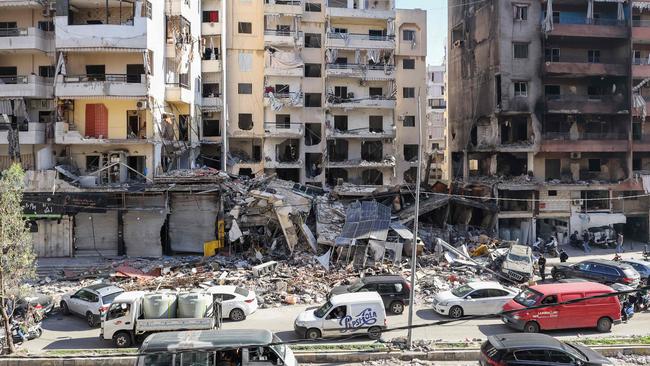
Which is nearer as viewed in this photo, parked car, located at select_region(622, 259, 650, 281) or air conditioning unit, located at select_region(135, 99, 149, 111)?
parked car, located at select_region(622, 259, 650, 281)

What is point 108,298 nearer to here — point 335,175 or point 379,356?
point 379,356

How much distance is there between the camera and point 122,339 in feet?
59.1

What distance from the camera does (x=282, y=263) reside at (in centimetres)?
2975

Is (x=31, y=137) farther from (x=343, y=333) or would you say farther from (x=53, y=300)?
(x=343, y=333)

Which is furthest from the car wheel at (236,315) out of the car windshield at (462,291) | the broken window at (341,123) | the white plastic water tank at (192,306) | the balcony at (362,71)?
the balcony at (362,71)

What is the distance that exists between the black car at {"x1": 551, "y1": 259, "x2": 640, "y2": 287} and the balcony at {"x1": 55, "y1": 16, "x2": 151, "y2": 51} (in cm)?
2681

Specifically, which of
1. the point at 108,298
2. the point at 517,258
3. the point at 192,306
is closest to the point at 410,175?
the point at 517,258

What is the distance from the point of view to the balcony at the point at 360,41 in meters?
44.7

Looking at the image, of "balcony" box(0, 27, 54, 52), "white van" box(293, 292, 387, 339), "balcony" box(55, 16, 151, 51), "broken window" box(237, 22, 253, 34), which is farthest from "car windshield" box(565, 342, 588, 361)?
"broken window" box(237, 22, 253, 34)

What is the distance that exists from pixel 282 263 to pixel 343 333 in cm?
1161

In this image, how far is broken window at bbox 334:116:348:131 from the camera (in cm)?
4619

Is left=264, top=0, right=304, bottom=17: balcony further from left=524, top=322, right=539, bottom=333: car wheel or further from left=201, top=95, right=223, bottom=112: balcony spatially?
left=524, top=322, right=539, bottom=333: car wheel

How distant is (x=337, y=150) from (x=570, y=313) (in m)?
29.0

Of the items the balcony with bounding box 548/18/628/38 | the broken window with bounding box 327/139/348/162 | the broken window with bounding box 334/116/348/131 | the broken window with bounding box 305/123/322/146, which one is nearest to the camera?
the balcony with bounding box 548/18/628/38
